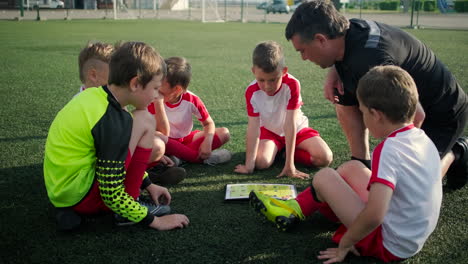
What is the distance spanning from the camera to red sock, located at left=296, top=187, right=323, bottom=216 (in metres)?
2.70

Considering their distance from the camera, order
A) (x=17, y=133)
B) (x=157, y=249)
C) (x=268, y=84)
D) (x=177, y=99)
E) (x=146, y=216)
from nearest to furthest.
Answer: (x=157, y=249) < (x=146, y=216) < (x=268, y=84) < (x=177, y=99) < (x=17, y=133)

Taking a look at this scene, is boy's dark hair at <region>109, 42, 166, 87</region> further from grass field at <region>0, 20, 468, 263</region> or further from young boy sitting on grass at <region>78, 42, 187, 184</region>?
grass field at <region>0, 20, 468, 263</region>

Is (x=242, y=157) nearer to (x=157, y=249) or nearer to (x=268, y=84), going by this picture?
(x=268, y=84)

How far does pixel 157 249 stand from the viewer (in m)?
2.46

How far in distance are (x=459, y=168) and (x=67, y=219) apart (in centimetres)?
275

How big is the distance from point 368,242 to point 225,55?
35.2ft

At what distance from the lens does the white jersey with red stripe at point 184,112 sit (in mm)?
4141

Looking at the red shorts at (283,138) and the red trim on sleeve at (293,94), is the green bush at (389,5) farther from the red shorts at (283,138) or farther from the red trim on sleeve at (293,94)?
the red trim on sleeve at (293,94)

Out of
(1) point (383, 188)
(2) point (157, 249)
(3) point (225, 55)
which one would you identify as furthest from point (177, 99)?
(3) point (225, 55)

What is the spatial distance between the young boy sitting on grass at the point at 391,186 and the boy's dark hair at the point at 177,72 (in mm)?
1783

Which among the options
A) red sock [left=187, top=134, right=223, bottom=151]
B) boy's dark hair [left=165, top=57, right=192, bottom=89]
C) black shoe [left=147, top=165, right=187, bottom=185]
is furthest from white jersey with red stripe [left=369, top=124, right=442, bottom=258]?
red sock [left=187, top=134, right=223, bottom=151]

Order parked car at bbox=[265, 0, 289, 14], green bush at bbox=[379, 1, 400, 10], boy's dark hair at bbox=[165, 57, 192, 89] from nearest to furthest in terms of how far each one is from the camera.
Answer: boy's dark hair at bbox=[165, 57, 192, 89], parked car at bbox=[265, 0, 289, 14], green bush at bbox=[379, 1, 400, 10]

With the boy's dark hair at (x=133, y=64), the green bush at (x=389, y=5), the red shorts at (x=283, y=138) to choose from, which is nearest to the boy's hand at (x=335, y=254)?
the boy's dark hair at (x=133, y=64)

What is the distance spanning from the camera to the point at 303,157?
3990mm
